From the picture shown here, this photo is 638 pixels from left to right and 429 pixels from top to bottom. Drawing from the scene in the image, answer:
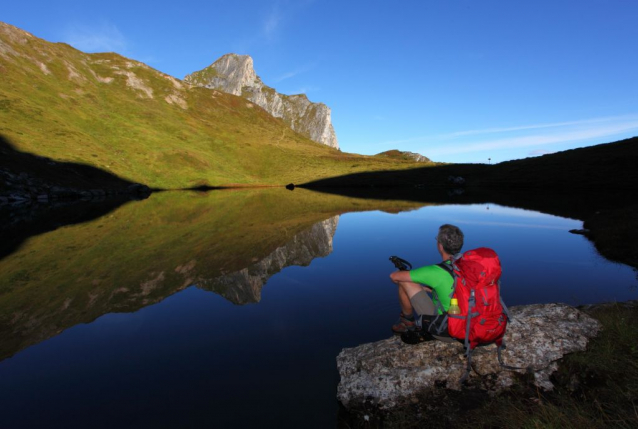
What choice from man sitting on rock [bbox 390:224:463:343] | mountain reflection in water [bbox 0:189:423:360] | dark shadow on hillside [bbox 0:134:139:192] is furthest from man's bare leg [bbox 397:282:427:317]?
dark shadow on hillside [bbox 0:134:139:192]

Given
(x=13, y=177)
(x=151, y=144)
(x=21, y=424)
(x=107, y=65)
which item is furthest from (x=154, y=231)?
(x=107, y=65)

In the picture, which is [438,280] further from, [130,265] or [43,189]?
[43,189]

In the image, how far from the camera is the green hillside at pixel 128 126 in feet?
302

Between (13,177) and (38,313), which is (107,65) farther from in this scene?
(38,313)

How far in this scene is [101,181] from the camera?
81500 mm

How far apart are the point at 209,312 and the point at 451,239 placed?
34.3 feet

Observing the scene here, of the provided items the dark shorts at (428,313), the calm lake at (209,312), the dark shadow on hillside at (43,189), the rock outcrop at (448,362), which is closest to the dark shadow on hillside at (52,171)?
the dark shadow on hillside at (43,189)

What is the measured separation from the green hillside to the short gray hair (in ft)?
317

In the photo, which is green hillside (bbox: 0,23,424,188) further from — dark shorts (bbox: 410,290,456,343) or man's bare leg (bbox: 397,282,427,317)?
dark shorts (bbox: 410,290,456,343)

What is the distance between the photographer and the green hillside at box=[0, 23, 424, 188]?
302 ft

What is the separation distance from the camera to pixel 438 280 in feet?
24.3

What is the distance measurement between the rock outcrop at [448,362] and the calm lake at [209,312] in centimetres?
84

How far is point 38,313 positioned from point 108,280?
4313 mm

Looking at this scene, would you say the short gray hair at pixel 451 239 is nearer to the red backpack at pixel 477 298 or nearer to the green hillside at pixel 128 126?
the red backpack at pixel 477 298
